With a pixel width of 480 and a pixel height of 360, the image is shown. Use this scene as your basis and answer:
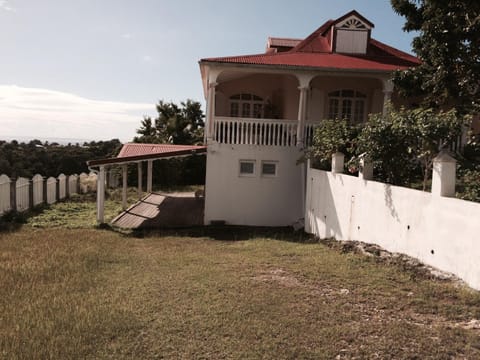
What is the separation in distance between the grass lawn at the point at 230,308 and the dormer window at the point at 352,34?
10545mm

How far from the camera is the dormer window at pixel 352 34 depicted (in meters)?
15.2

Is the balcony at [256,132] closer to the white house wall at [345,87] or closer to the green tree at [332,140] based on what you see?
the green tree at [332,140]

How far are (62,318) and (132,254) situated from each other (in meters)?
4.05

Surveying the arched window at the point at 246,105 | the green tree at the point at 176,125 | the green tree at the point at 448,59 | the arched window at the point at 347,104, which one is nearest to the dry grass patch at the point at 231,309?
the green tree at the point at 448,59

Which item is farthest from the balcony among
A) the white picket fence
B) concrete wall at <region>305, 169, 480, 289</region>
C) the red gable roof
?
the white picket fence

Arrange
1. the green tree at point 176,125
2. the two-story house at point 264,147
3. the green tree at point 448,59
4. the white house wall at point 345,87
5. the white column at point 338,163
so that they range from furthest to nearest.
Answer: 1. the green tree at point 176,125
2. the white house wall at point 345,87
3. the two-story house at point 264,147
4. the green tree at point 448,59
5. the white column at point 338,163

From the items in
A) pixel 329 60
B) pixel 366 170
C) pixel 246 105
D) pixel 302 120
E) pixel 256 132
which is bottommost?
pixel 366 170

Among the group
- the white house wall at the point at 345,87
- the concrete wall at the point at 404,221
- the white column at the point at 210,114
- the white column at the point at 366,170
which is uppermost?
the white house wall at the point at 345,87

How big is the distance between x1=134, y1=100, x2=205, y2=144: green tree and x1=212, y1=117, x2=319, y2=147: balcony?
2177 centimetres

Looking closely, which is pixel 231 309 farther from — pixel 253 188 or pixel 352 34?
pixel 352 34

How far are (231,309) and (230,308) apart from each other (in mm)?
35

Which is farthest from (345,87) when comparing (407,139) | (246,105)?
(407,139)

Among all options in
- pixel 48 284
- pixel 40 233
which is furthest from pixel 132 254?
pixel 40 233

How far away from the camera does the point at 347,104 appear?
15.5 metres
